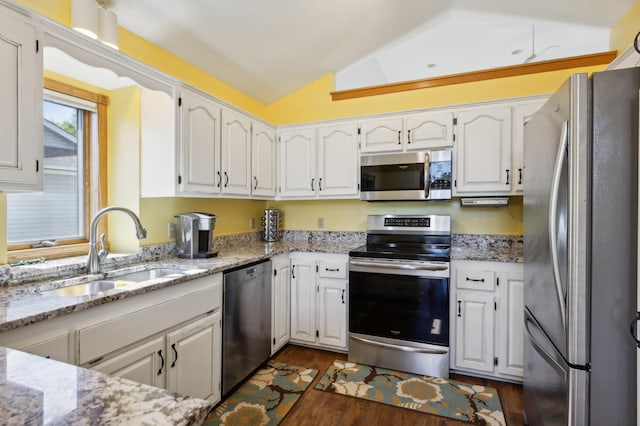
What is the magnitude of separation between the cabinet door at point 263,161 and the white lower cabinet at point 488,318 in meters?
1.82

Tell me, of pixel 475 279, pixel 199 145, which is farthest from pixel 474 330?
pixel 199 145

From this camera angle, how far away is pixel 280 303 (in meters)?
2.81

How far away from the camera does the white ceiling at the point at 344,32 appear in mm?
2240

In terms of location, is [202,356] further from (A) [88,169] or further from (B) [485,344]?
(B) [485,344]

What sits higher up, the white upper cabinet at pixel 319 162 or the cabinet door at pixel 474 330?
the white upper cabinet at pixel 319 162

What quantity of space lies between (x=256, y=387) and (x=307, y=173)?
6.25 ft

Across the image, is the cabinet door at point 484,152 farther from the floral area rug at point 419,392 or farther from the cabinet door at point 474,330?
the floral area rug at point 419,392

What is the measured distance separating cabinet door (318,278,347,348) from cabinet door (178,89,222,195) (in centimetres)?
123

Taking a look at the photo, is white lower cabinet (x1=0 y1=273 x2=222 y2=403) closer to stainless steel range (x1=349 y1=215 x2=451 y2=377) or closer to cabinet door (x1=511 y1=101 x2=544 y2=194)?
stainless steel range (x1=349 y1=215 x2=451 y2=377)

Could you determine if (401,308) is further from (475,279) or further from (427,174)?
(427,174)

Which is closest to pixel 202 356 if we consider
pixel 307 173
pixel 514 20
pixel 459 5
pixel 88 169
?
pixel 88 169

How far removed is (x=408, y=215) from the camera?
3.04m

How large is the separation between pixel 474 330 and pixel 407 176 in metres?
1.33

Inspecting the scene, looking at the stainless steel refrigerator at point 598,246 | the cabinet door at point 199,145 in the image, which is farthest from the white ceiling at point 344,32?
the stainless steel refrigerator at point 598,246
